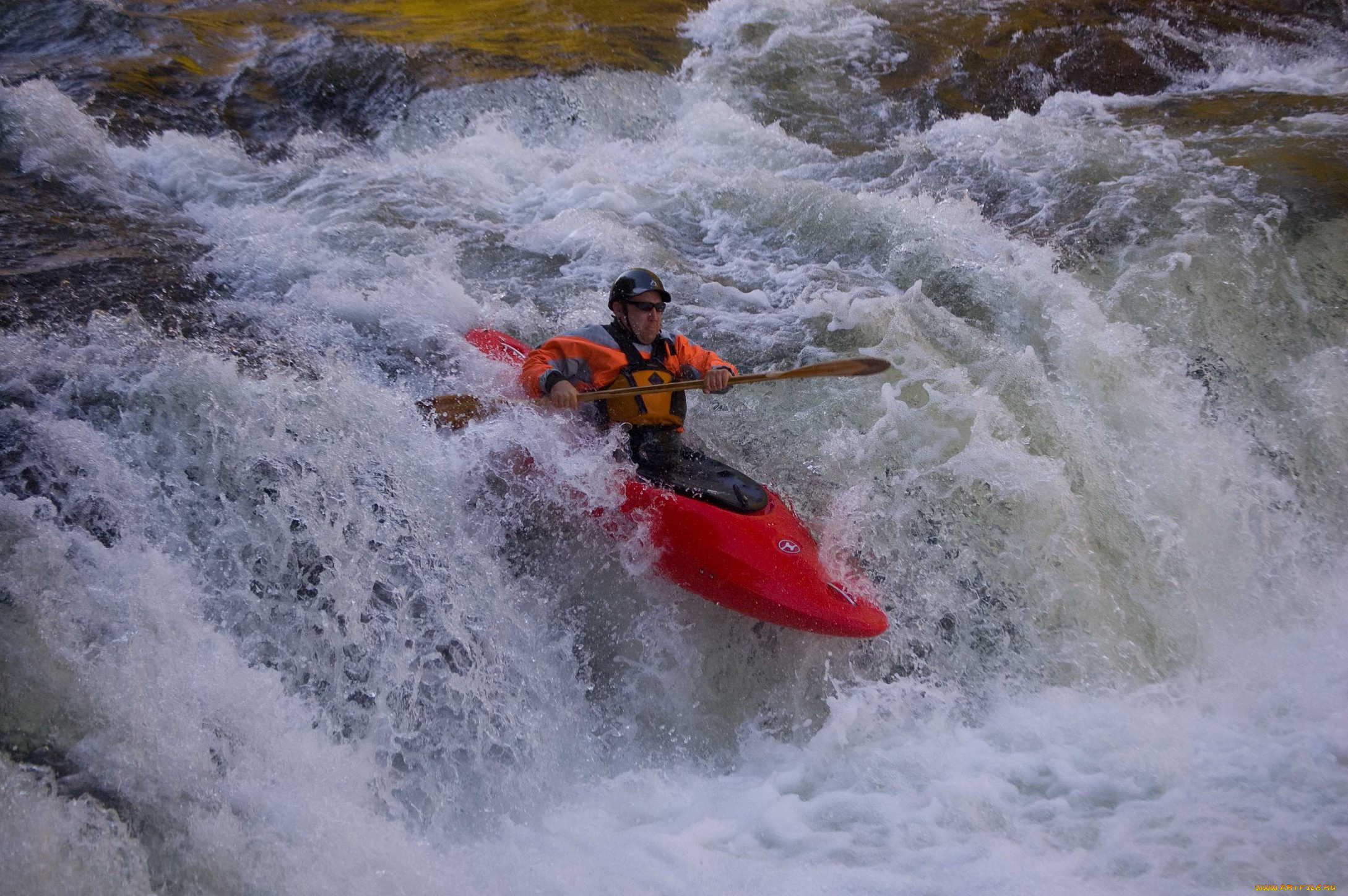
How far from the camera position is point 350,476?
3092 mm

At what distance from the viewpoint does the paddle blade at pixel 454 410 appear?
11.3ft

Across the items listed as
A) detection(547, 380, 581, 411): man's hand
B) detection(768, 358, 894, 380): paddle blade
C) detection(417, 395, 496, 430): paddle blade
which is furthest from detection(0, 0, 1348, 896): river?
detection(768, 358, 894, 380): paddle blade

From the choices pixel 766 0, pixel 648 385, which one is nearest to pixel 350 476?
pixel 648 385

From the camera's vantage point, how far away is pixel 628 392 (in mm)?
3311

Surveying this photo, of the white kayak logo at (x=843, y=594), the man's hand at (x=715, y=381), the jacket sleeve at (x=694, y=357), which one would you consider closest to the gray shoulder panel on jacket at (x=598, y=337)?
the jacket sleeve at (x=694, y=357)

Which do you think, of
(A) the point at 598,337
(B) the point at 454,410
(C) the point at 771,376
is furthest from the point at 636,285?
(B) the point at 454,410

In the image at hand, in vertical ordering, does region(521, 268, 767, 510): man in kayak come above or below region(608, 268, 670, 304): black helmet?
below

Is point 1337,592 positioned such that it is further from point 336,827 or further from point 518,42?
point 518,42

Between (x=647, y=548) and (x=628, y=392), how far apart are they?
1.90ft

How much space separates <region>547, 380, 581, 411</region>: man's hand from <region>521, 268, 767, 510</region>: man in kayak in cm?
1

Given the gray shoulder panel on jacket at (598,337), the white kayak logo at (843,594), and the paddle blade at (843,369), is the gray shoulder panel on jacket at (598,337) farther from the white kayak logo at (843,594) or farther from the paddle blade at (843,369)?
the white kayak logo at (843,594)

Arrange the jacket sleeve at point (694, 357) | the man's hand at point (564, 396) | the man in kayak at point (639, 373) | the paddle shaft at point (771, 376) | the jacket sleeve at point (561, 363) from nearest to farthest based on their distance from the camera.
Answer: the paddle shaft at point (771, 376) < the man's hand at point (564, 396) < the man in kayak at point (639, 373) < the jacket sleeve at point (561, 363) < the jacket sleeve at point (694, 357)

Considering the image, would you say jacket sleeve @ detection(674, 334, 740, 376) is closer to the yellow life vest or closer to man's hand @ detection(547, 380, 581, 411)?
the yellow life vest

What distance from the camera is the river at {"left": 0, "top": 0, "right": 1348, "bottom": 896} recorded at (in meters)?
2.38
